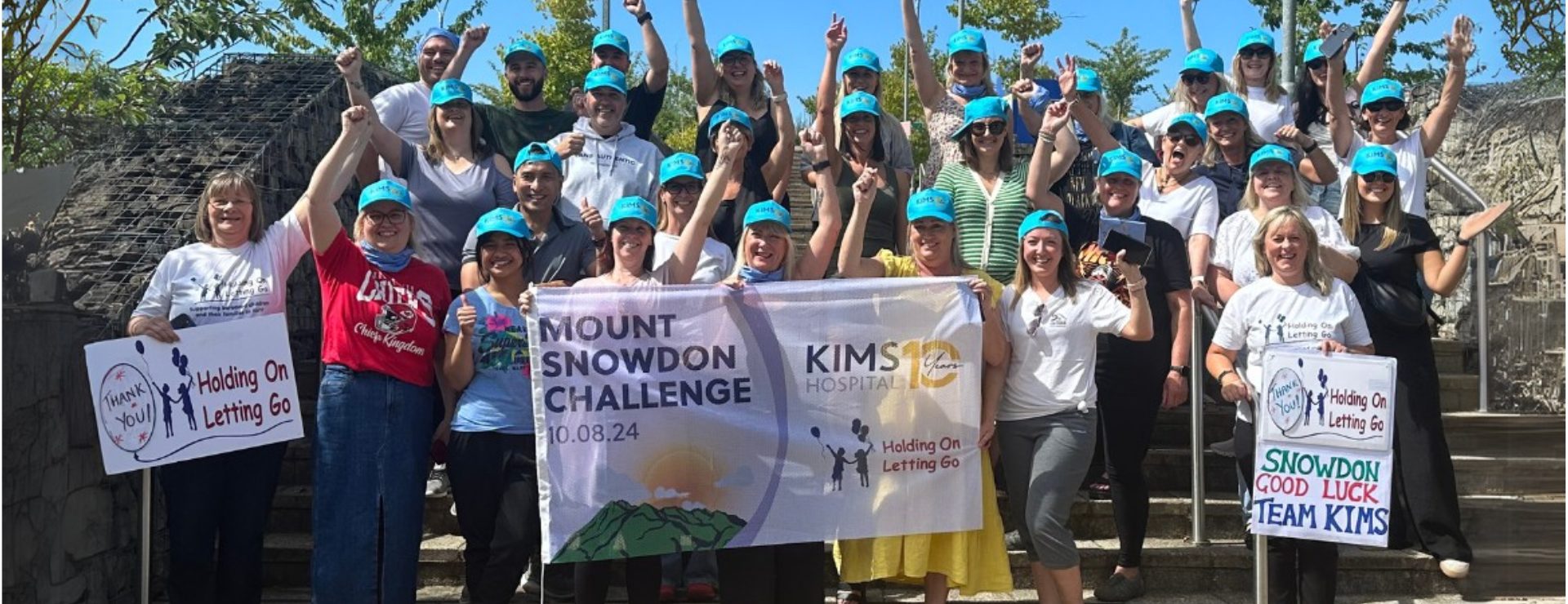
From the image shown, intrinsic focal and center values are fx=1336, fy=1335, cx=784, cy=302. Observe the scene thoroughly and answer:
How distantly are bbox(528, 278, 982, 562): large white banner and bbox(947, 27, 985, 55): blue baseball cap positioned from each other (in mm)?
2368

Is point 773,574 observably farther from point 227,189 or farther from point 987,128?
point 227,189

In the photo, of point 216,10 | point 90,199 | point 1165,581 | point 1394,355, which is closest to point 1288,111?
point 1394,355

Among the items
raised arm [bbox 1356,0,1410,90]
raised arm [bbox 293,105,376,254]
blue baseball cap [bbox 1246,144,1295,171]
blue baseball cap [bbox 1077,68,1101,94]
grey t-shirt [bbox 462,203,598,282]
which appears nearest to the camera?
raised arm [bbox 293,105,376,254]

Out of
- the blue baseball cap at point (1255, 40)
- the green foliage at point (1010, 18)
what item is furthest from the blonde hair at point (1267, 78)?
the green foliage at point (1010, 18)

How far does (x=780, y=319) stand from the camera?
5.65 m

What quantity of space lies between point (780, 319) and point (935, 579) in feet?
4.24

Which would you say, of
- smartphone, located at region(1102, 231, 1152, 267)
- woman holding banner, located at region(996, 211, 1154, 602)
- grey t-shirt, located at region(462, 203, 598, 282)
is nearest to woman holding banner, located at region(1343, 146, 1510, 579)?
smartphone, located at region(1102, 231, 1152, 267)

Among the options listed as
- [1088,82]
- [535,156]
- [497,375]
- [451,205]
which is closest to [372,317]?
[497,375]

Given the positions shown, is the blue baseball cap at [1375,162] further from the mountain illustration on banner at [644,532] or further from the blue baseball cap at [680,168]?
the mountain illustration on banner at [644,532]

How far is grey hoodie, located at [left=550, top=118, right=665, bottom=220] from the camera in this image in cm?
682

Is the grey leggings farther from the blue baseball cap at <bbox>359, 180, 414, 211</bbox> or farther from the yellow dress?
the blue baseball cap at <bbox>359, 180, 414, 211</bbox>

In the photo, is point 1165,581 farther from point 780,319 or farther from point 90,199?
point 90,199

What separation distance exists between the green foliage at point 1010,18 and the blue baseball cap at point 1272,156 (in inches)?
864

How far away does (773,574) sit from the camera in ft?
18.1
